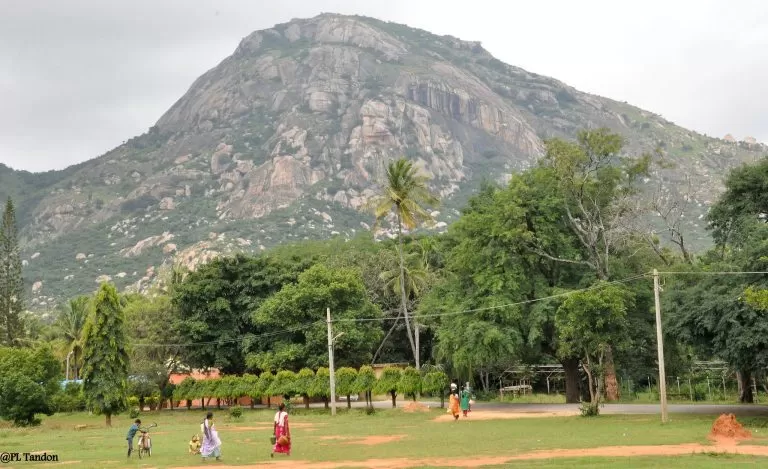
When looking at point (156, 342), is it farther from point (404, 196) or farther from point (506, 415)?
point (506, 415)

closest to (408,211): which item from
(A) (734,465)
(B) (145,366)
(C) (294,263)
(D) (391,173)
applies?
(D) (391,173)

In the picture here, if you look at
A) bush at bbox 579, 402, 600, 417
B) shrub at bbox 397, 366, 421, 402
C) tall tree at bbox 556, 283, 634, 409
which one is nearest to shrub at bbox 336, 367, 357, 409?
shrub at bbox 397, 366, 421, 402

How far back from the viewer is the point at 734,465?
17234 millimetres

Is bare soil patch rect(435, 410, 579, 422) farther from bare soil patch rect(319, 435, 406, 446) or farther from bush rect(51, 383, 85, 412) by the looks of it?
bush rect(51, 383, 85, 412)

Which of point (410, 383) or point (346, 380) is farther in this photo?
point (346, 380)

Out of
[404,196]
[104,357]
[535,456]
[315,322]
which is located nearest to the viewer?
[535,456]

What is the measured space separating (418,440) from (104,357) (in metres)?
26.3

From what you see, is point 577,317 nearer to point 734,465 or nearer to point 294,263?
point 734,465

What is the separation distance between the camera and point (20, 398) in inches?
1800

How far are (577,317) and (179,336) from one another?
1369 inches

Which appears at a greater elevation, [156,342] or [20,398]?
[156,342]

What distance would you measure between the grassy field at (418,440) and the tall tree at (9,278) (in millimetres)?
32800

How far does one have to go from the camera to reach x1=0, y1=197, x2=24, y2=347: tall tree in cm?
6800

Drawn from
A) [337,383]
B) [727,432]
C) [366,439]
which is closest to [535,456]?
[727,432]
